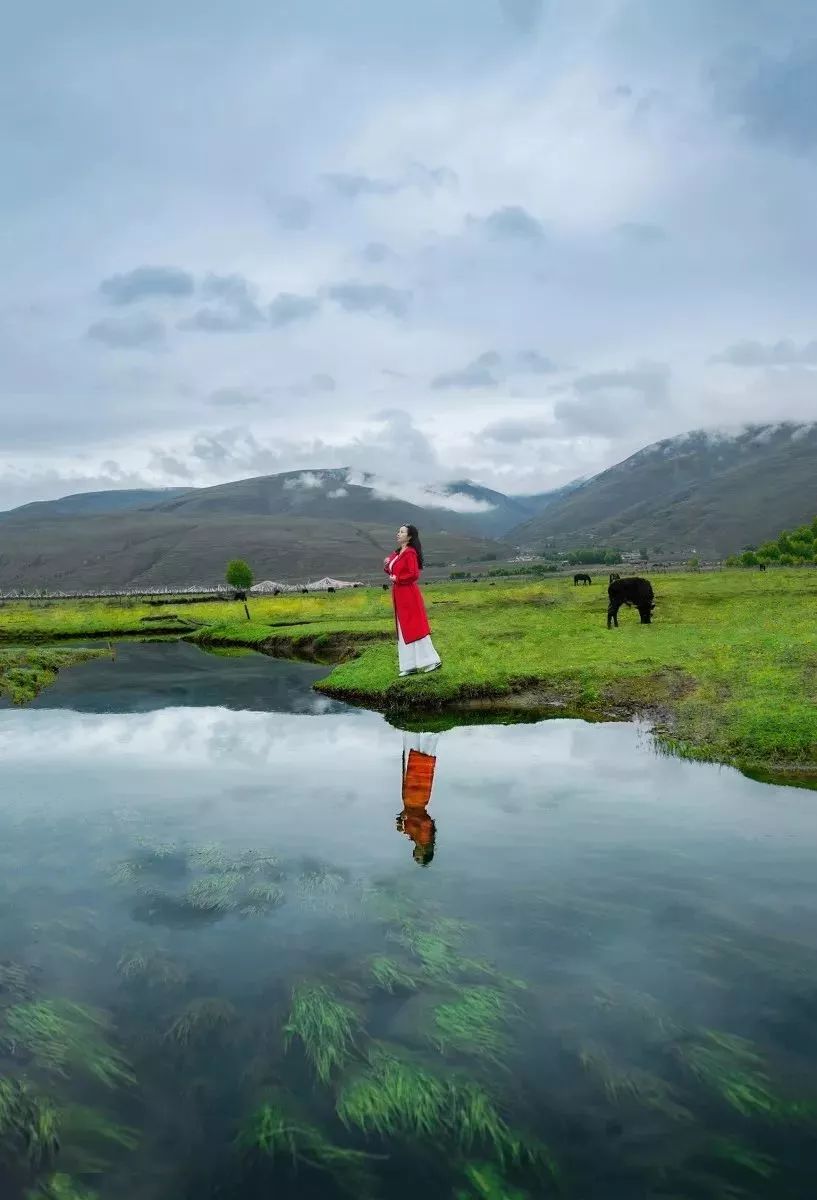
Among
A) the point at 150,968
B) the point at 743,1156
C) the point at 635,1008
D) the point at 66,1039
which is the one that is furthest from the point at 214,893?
the point at 743,1156

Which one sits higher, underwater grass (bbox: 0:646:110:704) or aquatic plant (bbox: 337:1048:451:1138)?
underwater grass (bbox: 0:646:110:704)

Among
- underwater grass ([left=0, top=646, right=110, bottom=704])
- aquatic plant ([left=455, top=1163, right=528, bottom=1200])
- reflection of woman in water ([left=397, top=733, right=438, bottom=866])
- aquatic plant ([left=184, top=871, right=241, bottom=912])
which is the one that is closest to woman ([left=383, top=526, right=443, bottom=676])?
reflection of woman in water ([left=397, top=733, right=438, bottom=866])

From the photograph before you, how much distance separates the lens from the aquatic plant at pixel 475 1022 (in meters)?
7.11

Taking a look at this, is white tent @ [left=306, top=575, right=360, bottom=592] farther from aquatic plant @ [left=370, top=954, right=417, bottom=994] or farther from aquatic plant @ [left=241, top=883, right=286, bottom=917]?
aquatic plant @ [left=370, top=954, right=417, bottom=994]

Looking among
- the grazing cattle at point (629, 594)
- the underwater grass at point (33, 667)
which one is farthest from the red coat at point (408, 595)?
the underwater grass at point (33, 667)

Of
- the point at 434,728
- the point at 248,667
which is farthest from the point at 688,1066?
the point at 248,667

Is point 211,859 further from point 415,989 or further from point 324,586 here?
point 324,586

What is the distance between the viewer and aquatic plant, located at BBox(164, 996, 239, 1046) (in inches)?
294

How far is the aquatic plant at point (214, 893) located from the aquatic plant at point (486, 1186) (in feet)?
16.9

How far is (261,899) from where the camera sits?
10312 mm

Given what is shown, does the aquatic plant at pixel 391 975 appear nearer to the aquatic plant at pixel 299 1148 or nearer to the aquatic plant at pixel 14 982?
the aquatic plant at pixel 299 1148

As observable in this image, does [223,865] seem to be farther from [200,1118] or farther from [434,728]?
[434,728]

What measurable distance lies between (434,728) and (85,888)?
1102 cm

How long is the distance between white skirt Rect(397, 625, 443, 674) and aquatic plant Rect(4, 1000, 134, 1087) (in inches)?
686
